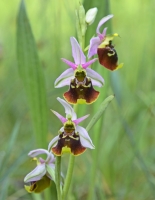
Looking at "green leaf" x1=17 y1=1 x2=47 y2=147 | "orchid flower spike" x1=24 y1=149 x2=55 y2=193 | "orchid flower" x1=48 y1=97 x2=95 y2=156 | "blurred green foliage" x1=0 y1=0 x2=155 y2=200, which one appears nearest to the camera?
"orchid flower" x1=48 y1=97 x2=95 y2=156

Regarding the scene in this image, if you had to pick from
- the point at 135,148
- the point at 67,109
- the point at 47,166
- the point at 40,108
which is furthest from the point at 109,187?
the point at 67,109

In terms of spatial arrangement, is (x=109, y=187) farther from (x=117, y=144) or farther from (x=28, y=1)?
(x=28, y=1)

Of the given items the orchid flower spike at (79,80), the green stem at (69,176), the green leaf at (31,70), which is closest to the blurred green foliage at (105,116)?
the green leaf at (31,70)

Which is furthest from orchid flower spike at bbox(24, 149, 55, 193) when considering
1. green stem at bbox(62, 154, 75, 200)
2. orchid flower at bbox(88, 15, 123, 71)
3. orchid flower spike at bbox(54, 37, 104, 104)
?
orchid flower at bbox(88, 15, 123, 71)

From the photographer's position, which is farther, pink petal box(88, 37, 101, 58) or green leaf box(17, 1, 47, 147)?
green leaf box(17, 1, 47, 147)

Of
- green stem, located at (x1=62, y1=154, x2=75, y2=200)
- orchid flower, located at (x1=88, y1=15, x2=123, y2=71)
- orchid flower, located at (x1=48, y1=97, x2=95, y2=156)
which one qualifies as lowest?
green stem, located at (x1=62, y1=154, x2=75, y2=200)

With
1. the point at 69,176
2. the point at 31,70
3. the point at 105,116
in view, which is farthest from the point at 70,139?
the point at 105,116

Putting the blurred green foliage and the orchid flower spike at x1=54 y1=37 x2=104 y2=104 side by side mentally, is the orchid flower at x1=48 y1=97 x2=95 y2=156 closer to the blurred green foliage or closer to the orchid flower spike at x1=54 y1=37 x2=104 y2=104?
the orchid flower spike at x1=54 y1=37 x2=104 y2=104
